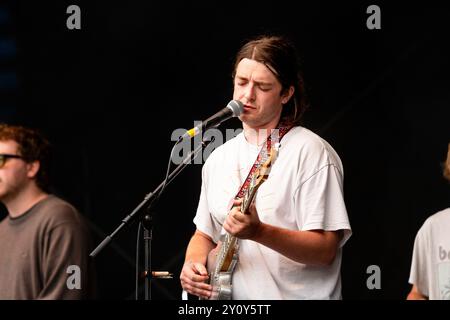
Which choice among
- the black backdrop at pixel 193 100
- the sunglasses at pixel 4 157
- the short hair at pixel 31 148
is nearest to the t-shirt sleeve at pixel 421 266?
the black backdrop at pixel 193 100

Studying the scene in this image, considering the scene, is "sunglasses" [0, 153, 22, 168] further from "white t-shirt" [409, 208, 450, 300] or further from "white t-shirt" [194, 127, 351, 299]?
"white t-shirt" [409, 208, 450, 300]

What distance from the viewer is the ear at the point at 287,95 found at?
11.9 ft

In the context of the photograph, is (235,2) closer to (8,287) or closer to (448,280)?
(8,287)

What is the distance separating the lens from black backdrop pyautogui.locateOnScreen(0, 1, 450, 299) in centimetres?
465

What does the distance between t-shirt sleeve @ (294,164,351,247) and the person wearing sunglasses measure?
1130 millimetres

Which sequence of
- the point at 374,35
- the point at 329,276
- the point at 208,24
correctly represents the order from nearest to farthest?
1. the point at 329,276
2. the point at 374,35
3. the point at 208,24

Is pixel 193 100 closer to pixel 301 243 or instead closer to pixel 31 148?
pixel 31 148

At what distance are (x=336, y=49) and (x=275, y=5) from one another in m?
0.43

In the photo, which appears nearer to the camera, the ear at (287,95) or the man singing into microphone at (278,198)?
the man singing into microphone at (278,198)

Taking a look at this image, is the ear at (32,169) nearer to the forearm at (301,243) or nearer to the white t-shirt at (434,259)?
the forearm at (301,243)

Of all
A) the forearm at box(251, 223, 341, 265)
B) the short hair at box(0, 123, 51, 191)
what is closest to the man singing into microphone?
the forearm at box(251, 223, 341, 265)

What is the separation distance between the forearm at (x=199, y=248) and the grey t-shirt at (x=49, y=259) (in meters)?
0.58
